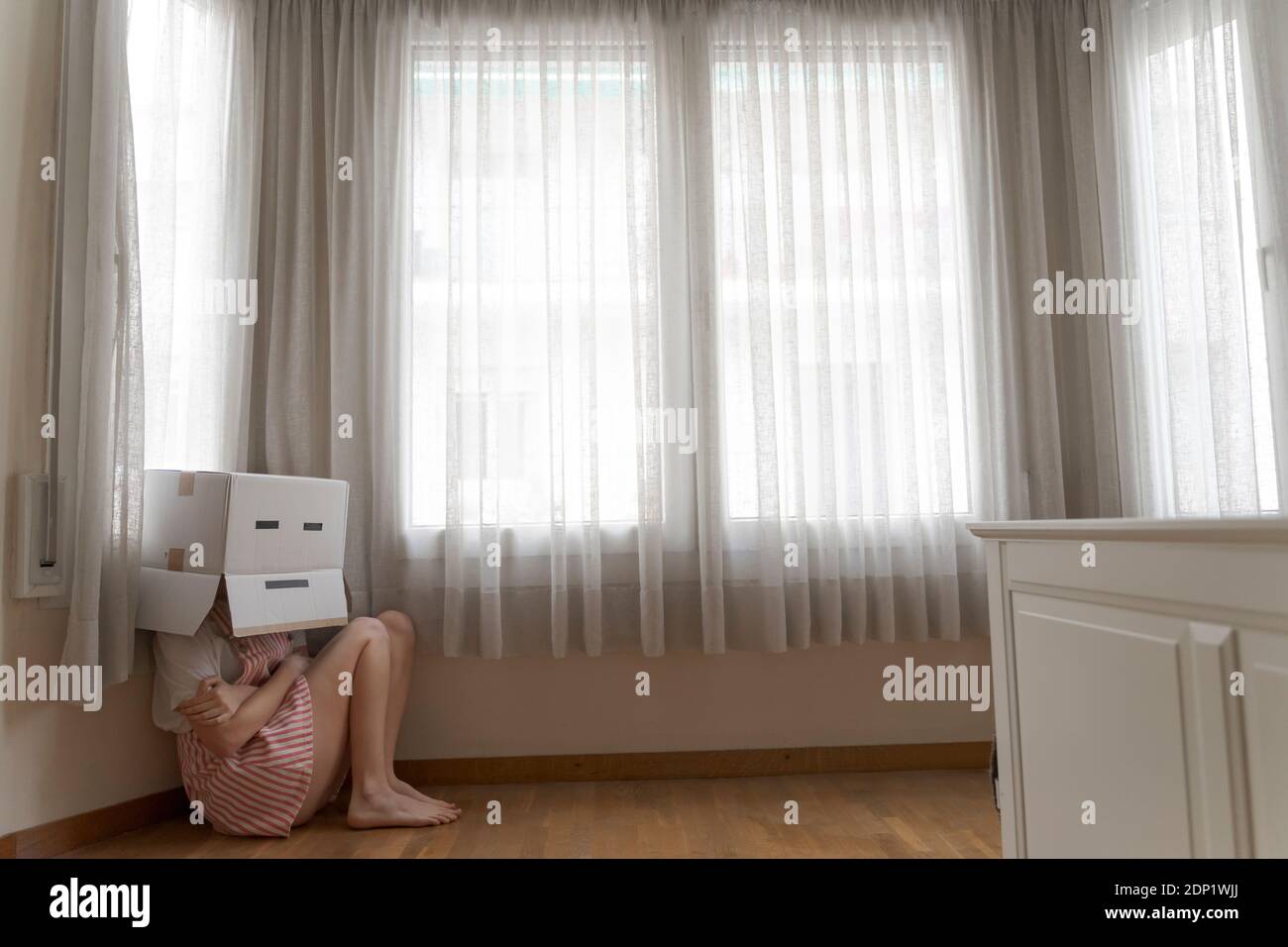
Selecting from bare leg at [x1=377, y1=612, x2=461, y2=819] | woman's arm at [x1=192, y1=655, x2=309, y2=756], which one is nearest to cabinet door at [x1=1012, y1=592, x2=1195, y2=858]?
bare leg at [x1=377, y1=612, x2=461, y2=819]

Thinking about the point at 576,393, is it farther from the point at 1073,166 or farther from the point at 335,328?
the point at 1073,166

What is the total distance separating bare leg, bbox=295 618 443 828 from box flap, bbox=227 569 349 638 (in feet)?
0.32

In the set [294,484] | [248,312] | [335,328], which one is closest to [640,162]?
[335,328]

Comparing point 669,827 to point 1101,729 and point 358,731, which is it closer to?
point 358,731

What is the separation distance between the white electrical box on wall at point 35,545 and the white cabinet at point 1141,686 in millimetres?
2046

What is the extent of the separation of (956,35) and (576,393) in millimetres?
1754

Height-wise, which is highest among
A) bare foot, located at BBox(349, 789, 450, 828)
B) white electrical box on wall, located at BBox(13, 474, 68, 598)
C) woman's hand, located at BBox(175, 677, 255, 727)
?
white electrical box on wall, located at BBox(13, 474, 68, 598)

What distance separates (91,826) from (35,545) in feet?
2.40

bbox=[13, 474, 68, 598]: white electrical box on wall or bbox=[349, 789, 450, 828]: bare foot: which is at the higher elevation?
bbox=[13, 474, 68, 598]: white electrical box on wall

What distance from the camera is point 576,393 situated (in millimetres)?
2555

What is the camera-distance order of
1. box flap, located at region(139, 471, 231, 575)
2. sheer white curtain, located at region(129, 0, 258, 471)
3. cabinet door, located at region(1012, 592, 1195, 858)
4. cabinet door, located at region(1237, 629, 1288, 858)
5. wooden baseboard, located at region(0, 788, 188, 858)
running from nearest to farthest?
1. cabinet door, located at region(1237, 629, 1288, 858)
2. cabinet door, located at region(1012, 592, 1195, 858)
3. wooden baseboard, located at region(0, 788, 188, 858)
4. box flap, located at region(139, 471, 231, 575)
5. sheer white curtain, located at region(129, 0, 258, 471)

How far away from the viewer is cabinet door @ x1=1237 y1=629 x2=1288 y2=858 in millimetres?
831

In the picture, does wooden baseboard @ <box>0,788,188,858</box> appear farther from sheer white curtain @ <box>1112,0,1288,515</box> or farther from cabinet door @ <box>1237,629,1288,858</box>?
sheer white curtain @ <box>1112,0,1288,515</box>

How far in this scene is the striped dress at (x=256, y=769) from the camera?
6.50 feet
